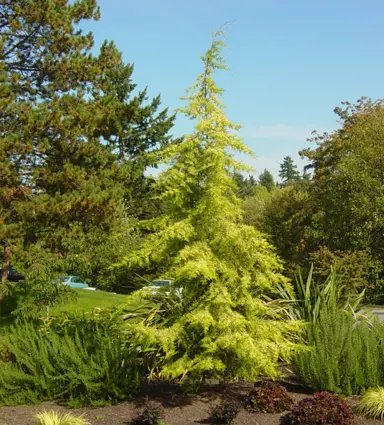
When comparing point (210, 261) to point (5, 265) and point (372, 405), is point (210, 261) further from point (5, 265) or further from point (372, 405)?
point (5, 265)

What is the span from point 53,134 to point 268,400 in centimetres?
1108

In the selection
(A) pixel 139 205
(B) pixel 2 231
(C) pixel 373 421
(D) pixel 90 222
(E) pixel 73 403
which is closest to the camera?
(C) pixel 373 421

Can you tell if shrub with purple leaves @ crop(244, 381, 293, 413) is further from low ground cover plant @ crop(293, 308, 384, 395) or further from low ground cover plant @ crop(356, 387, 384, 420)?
low ground cover plant @ crop(356, 387, 384, 420)

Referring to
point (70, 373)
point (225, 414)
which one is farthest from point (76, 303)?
point (225, 414)

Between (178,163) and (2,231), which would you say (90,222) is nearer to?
(2,231)

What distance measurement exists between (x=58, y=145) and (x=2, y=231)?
318 centimetres

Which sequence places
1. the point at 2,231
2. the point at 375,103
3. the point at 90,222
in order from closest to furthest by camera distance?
the point at 2,231
the point at 90,222
the point at 375,103

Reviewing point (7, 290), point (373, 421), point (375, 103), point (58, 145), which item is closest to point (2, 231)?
point (7, 290)

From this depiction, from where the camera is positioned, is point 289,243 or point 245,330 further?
point 289,243

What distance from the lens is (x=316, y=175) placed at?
1141 inches

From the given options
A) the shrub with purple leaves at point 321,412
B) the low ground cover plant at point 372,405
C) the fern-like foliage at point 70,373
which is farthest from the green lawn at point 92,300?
the shrub with purple leaves at point 321,412

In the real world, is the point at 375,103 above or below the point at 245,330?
above

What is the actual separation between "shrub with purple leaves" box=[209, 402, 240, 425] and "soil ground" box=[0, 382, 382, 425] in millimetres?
197

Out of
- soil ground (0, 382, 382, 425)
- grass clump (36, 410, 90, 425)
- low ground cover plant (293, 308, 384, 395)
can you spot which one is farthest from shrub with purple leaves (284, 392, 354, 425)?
grass clump (36, 410, 90, 425)
